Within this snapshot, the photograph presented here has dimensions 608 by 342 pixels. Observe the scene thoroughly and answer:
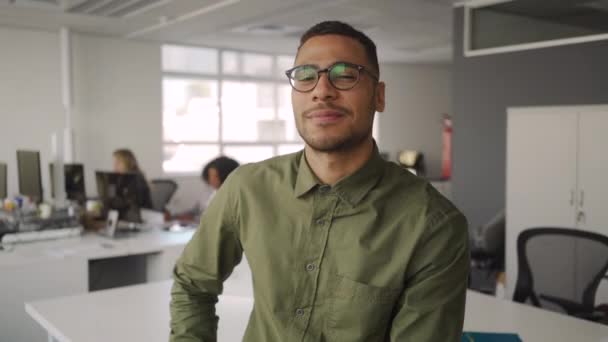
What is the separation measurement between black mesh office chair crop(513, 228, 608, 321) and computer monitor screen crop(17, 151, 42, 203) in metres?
3.44

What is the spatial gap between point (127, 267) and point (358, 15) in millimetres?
3553

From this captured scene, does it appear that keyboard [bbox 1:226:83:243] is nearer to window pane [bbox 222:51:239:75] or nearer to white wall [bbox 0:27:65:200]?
white wall [bbox 0:27:65:200]

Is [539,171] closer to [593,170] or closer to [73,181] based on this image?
[593,170]

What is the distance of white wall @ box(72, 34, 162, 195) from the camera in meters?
7.56

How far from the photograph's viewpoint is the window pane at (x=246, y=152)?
9.06 m

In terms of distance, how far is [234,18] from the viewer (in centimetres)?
648

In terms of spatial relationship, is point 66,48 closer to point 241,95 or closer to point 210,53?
point 210,53

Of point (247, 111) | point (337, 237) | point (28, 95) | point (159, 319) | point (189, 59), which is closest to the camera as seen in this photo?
point (337, 237)

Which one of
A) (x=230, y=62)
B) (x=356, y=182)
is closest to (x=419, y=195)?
(x=356, y=182)

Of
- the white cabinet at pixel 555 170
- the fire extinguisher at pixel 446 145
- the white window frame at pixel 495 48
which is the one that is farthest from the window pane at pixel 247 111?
the white cabinet at pixel 555 170

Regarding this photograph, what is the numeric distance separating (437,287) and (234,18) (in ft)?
18.7

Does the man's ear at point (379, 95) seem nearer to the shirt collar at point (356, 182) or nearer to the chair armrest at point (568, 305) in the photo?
the shirt collar at point (356, 182)

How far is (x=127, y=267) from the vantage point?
4430mm

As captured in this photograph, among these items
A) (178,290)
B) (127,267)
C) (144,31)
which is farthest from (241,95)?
(178,290)
